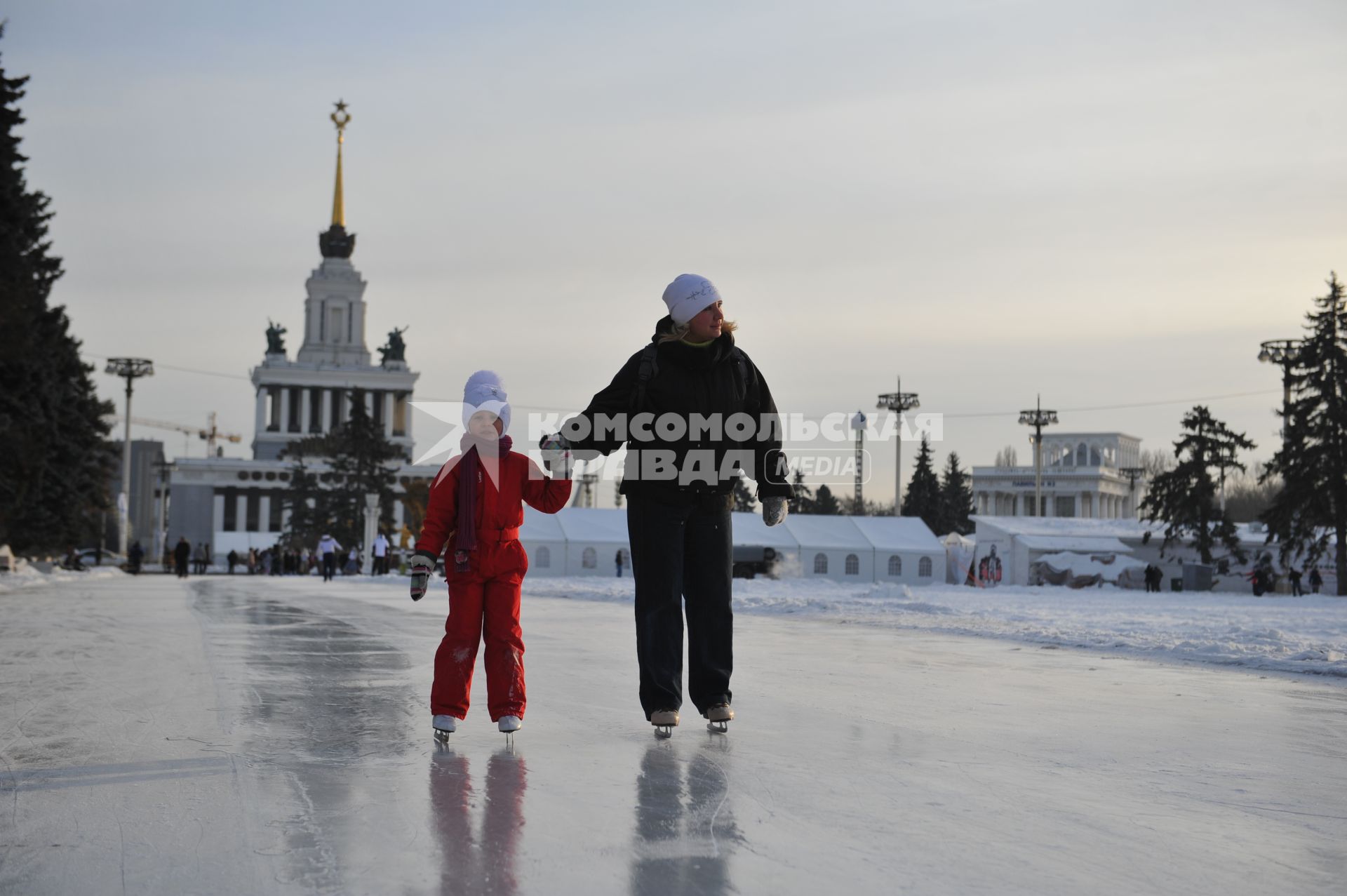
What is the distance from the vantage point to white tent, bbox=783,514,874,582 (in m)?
Answer: 50.6

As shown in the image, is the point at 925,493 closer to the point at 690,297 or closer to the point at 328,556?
the point at 328,556

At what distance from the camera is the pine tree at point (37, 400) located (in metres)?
30.0

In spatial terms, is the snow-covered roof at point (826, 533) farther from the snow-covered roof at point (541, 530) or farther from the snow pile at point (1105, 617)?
the snow pile at point (1105, 617)

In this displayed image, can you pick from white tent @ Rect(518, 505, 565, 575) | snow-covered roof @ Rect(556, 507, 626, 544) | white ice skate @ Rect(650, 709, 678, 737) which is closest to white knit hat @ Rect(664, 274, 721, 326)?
white ice skate @ Rect(650, 709, 678, 737)

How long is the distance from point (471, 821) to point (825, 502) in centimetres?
11379

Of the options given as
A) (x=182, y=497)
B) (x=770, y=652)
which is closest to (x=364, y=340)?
(x=182, y=497)

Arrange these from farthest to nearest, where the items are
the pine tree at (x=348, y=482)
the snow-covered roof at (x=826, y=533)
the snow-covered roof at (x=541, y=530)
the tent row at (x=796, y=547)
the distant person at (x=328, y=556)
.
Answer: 1. the pine tree at (x=348, y=482)
2. the snow-covered roof at (x=826, y=533)
3. the tent row at (x=796, y=547)
4. the snow-covered roof at (x=541, y=530)
5. the distant person at (x=328, y=556)

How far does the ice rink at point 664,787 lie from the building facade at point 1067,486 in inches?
5249

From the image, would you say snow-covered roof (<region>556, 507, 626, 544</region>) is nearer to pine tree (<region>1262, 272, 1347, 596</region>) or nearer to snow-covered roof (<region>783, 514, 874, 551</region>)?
snow-covered roof (<region>783, 514, 874, 551</region>)

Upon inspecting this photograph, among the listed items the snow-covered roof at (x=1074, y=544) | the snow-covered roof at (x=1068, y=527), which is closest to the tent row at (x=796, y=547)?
the snow-covered roof at (x=1068, y=527)

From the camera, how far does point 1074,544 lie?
52.6m

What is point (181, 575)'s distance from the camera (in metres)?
45.3

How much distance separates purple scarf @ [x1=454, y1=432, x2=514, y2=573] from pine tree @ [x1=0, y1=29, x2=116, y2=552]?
82.2ft

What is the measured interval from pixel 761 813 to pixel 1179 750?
212cm
